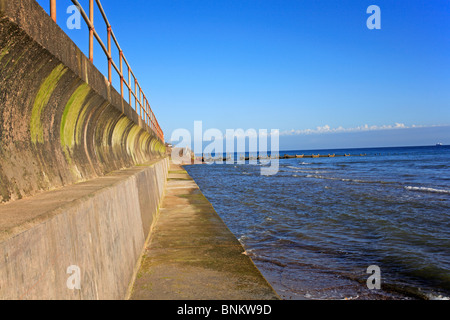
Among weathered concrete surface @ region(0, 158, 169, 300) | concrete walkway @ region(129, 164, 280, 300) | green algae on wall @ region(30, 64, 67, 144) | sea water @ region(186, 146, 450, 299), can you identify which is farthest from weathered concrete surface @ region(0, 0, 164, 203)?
sea water @ region(186, 146, 450, 299)

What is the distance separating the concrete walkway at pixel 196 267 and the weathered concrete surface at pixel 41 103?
59.1 inches

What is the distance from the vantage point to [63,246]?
6.48ft

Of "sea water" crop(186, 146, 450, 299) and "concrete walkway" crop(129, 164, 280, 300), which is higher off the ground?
"concrete walkway" crop(129, 164, 280, 300)

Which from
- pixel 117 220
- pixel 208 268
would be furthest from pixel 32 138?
pixel 208 268

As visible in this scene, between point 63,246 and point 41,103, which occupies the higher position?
point 41,103

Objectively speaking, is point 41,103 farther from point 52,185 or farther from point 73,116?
point 73,116

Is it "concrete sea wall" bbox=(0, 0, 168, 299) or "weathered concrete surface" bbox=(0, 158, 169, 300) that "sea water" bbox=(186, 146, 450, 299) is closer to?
"weathered concrete surface" bbox=(0, 158, 169, 300)

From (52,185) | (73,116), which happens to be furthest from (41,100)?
(73,116)

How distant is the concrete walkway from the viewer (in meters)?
3.93

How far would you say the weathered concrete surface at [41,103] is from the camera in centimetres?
251

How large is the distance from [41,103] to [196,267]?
2780 millimetres

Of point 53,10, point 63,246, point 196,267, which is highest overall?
point 53,10

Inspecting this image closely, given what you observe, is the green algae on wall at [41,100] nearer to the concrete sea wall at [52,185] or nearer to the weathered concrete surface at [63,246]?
the concrete sea wall at [52,185]
